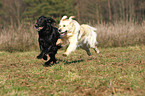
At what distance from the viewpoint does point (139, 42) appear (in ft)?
41.6

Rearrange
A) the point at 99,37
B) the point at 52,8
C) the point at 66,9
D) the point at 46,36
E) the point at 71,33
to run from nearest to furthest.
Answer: the point at 46,36
the point at 71,33
the point at 99,37
the point at 66,9
the point at 52,8

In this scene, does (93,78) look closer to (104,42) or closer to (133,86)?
(133,86)

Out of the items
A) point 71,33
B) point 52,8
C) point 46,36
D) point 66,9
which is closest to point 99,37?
point 71,33

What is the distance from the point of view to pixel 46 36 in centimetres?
587

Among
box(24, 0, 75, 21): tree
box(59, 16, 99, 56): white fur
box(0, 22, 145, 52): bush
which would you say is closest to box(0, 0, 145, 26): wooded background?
box(24, 0, 75, 21): tree

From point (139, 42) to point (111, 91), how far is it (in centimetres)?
982

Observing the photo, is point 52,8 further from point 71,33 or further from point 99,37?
point 71,33

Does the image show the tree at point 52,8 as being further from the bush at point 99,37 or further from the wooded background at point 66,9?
the bush at point 99,37

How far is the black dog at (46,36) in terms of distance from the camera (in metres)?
5.75

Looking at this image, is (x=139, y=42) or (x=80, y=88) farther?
(x=139, y=42)

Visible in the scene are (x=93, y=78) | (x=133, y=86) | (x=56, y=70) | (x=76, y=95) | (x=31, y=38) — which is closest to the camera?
(x=76, y=95)

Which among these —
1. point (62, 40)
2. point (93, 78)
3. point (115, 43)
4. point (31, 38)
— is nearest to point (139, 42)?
point (115, 43)

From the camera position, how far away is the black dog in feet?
18.9

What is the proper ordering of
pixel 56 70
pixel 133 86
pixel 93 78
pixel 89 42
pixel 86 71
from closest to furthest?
pixel 133 86
pixel 93 78
pixel 86 71
pixel 56 70
pixel 89 42
